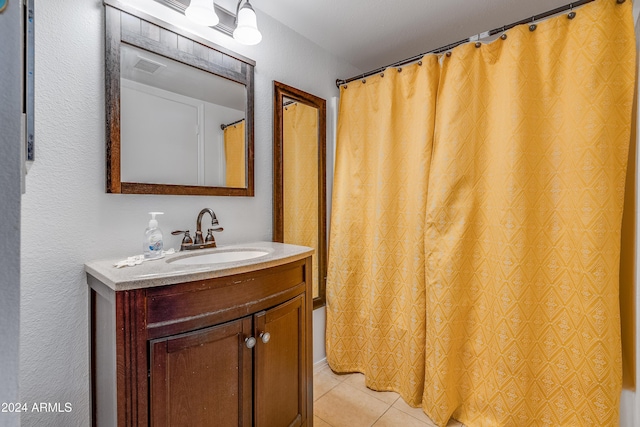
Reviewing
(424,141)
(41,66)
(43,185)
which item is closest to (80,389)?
(43,185)

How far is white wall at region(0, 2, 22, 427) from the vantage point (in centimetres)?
34

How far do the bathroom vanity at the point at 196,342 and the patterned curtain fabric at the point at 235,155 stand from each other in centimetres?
45

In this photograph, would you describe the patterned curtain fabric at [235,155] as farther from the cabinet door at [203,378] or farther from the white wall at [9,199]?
the white wall at [9,199]

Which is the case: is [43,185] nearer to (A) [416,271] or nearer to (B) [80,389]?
(B) [80,389]

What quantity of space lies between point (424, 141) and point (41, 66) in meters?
1.70

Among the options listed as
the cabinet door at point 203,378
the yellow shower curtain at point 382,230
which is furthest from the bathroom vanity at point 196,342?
the yellow shower curtain at point 382,230

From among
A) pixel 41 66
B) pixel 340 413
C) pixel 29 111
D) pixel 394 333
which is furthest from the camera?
pixel 394 333

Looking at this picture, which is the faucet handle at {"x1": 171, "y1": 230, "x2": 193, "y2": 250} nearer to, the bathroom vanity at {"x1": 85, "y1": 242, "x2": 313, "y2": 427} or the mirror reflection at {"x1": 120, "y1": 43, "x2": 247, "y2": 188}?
the bathroom vanity at {"x1": 85, "y1": 242, "x2": 313, "y2": 427}

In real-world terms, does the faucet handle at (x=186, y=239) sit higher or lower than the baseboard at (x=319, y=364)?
higher

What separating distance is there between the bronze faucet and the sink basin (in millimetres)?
56

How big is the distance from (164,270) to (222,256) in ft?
1.58

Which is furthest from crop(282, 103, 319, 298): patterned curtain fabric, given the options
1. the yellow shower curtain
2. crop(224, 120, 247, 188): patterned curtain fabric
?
crop(224, 120, 247, 188): patterned curtain fabric

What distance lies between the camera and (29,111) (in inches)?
29.1

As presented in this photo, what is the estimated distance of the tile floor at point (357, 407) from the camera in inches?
62.6
